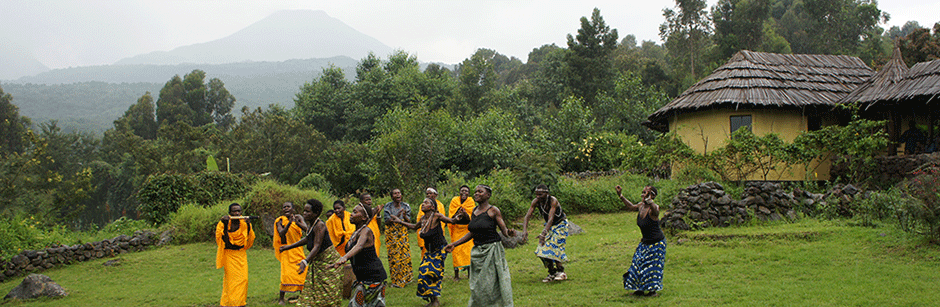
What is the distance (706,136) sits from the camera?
1870cm

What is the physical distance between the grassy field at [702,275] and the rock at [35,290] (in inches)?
8.7

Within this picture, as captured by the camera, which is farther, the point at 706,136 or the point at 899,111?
the point at 706,136

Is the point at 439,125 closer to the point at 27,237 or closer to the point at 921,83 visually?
the point at 27,237

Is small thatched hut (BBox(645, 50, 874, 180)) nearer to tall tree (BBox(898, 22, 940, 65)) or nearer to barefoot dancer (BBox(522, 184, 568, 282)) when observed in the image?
tall tree (BBox(898, 22, 940, 65))

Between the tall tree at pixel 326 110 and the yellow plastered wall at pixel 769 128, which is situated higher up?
the tall tree at pixel 326 110

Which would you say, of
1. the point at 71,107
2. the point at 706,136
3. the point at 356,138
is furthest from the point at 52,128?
the point at 71,107

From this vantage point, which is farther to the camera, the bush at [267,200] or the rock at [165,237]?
the rock at [165,237]

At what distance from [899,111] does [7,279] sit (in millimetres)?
22948

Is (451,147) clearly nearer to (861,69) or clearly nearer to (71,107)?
(861,69)

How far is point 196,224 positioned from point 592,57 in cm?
3053

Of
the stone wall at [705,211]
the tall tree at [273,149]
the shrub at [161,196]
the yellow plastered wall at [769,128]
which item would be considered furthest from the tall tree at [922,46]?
the shrub at [161,196]

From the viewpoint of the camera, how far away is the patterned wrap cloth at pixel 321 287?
6477 mm

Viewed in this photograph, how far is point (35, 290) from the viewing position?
990 cm

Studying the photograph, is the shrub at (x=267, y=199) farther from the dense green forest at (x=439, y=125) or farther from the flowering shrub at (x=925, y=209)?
the flowering shrub at (x=925, y=209)
